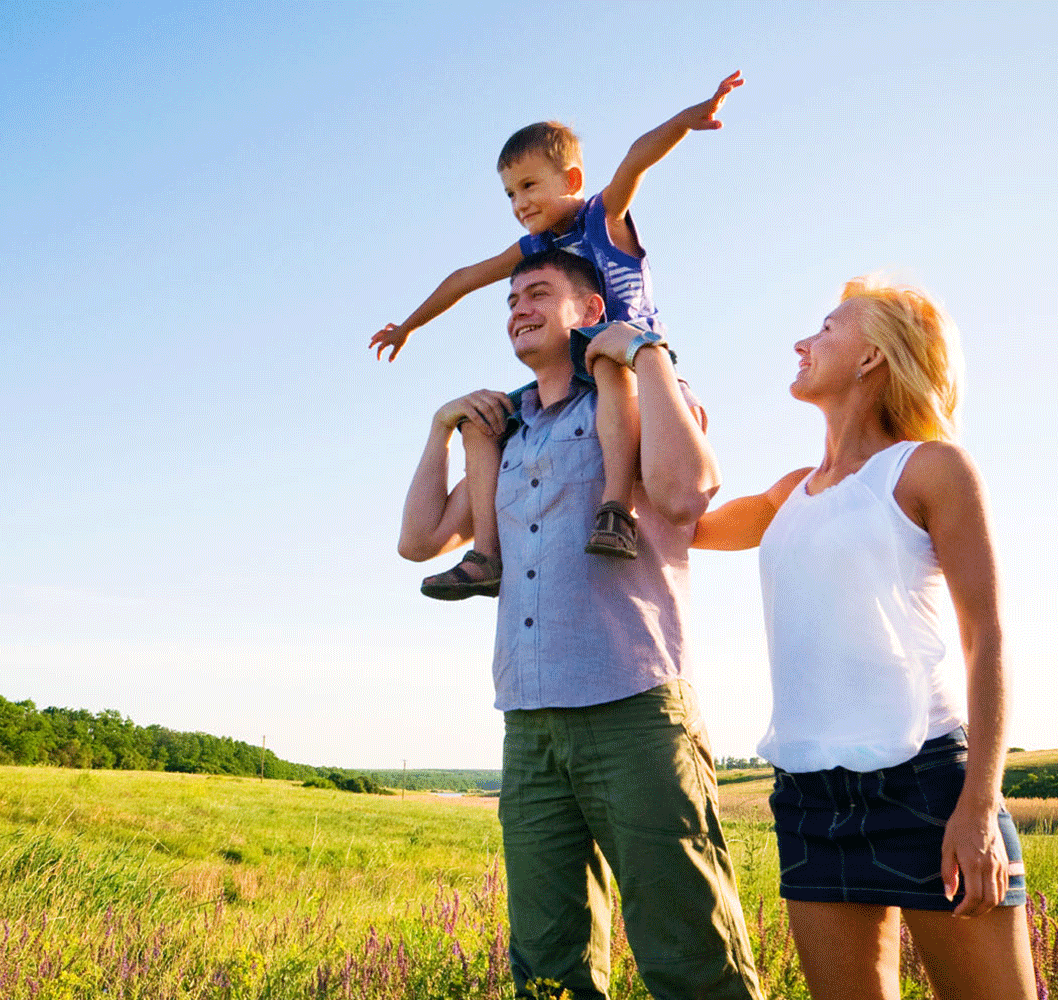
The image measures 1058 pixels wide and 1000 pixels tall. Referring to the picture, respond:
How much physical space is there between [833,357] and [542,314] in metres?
0.99

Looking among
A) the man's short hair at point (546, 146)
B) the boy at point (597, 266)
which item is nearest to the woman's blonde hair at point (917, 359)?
the boy at point (597, 266)

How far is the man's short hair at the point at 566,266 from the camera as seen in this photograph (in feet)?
10.3

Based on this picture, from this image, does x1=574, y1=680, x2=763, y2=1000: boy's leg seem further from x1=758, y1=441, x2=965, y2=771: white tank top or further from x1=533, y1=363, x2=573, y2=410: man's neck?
x1=533, y1=363, x2=573, y2=410: man's neck

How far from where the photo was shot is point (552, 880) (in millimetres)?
2475

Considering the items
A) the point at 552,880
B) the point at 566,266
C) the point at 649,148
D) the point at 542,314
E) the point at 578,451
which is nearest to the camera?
the point at 552,880

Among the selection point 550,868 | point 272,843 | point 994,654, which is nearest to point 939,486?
point 994,654

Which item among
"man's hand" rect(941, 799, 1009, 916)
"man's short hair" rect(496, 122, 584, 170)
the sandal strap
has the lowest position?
"man's hand" rect(941, 799, 1009, 916)

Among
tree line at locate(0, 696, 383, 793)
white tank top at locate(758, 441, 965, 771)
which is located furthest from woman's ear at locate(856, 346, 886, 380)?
tree line at locate(0, 696, 383, 793)

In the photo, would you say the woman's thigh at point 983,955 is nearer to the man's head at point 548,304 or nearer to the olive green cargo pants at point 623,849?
the olive green cargo pants at point 623,849

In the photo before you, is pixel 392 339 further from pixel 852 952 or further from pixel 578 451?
pixel 852 952

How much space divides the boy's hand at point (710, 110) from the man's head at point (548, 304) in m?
0.89

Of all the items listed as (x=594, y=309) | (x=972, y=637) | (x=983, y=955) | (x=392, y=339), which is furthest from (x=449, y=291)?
(x=983, y=955)

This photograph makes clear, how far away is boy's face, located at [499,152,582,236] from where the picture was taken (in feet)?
13.4

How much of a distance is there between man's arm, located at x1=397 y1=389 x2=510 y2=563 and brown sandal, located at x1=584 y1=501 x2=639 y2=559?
2.39 feet
